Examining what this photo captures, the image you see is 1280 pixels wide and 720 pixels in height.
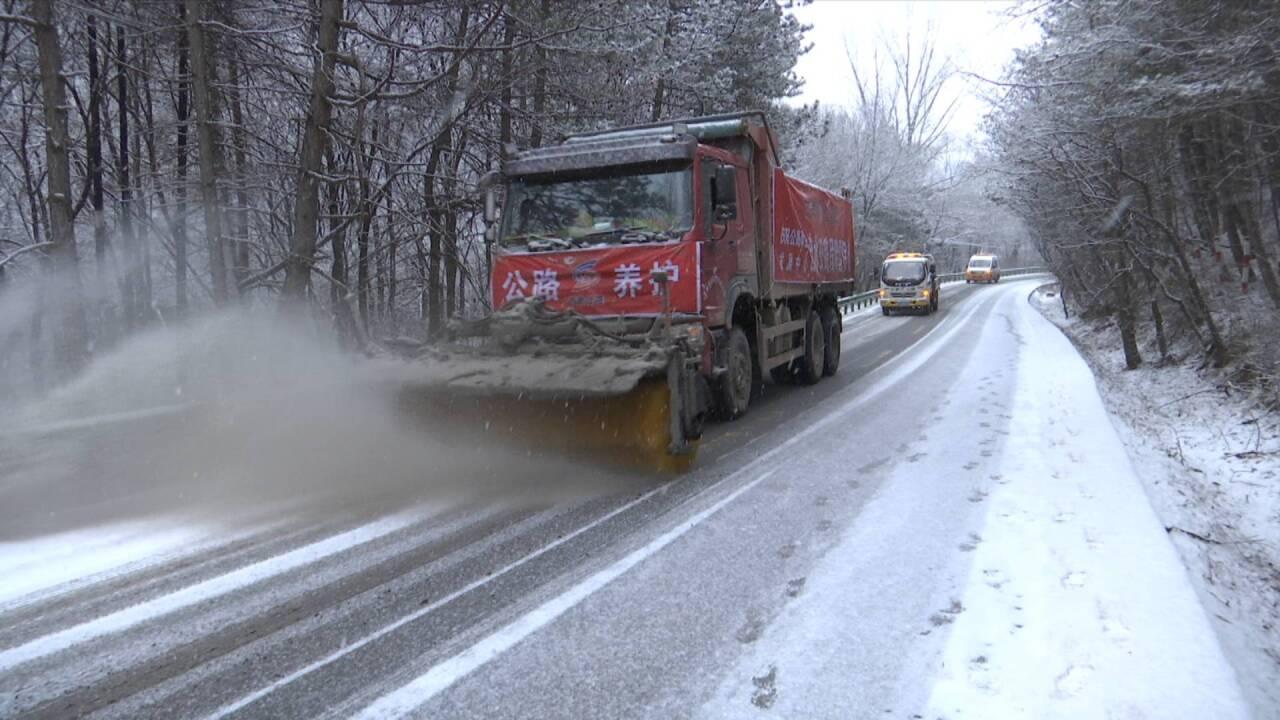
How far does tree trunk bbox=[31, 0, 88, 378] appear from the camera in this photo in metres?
8.64

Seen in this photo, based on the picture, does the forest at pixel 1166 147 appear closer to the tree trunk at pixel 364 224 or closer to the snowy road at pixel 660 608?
the snowy road at pixel 660 608

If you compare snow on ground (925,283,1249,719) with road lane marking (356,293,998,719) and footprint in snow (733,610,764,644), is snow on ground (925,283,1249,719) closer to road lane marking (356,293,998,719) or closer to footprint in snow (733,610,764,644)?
Result: footprint in snow (733,610,764,644)

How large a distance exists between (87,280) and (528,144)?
772cm

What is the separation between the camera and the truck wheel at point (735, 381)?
843cm

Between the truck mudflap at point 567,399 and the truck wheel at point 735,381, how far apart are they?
→ 1695mm

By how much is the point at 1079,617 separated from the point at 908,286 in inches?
1049

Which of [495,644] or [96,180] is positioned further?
[96,180]

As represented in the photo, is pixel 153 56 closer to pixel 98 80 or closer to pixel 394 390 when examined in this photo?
pixel 98 80

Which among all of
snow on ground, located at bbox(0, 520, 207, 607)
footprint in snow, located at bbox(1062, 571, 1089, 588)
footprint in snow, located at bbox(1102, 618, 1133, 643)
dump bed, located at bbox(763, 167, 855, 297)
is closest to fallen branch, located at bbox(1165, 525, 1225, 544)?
footprint in snow, located at bbox(1062, 571, 1089, 588)

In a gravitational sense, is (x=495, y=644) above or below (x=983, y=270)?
below

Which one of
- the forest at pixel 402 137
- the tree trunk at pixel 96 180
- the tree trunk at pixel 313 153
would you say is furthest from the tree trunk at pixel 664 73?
the tree trunk at pixel 96 180

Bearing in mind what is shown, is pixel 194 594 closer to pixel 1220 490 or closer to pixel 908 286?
pixel 1220 490

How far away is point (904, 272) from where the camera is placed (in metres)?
29.2

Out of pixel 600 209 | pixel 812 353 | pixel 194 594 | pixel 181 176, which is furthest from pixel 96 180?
pixel 812 353
